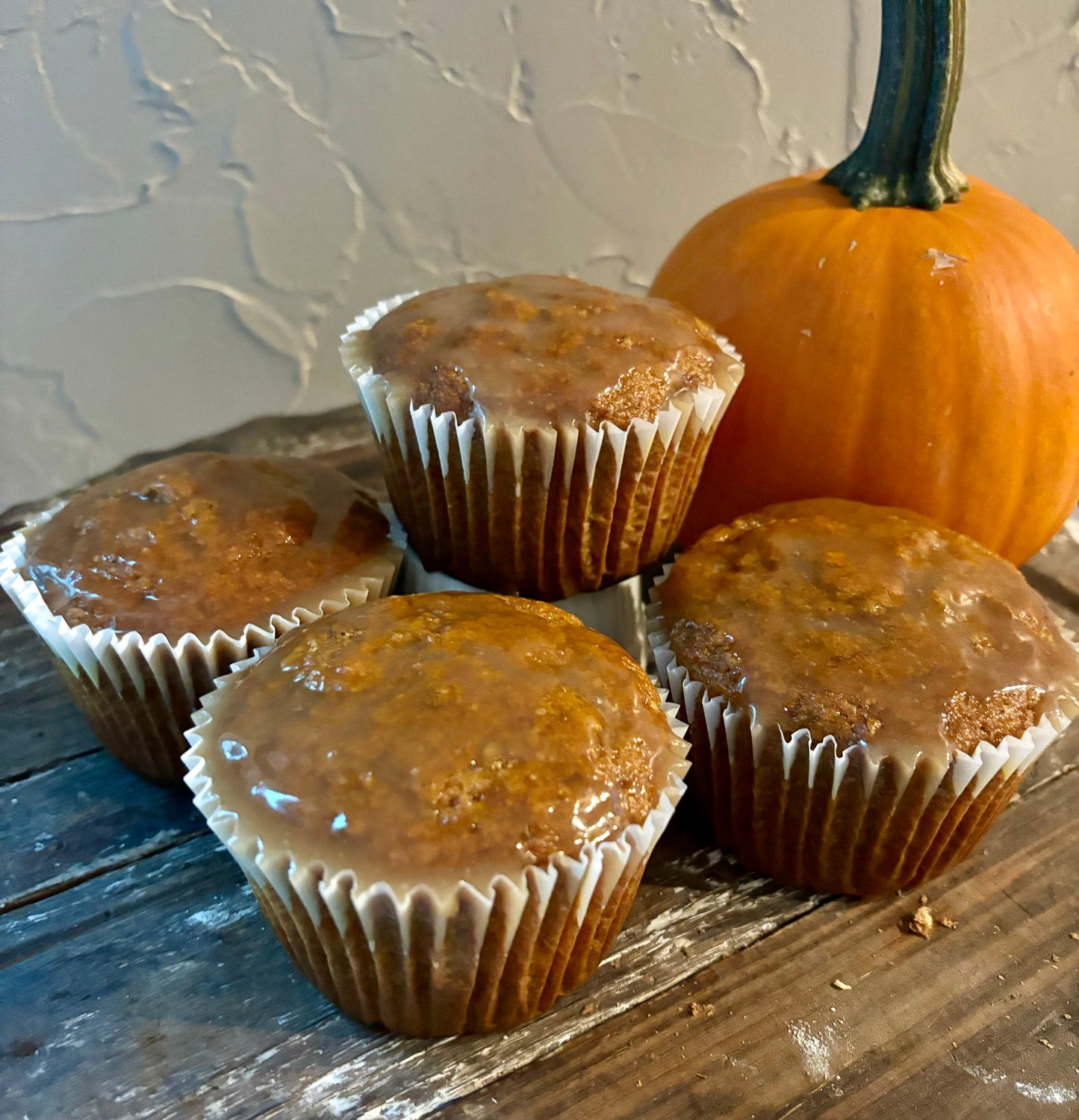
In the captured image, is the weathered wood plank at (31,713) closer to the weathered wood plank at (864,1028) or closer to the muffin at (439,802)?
the muffin at (439,802)

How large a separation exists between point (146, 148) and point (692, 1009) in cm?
165

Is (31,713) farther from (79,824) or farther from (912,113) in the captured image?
(912,113)

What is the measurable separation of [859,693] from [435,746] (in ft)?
1.56

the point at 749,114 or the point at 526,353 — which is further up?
the point at 749,114

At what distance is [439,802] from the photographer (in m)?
0.88

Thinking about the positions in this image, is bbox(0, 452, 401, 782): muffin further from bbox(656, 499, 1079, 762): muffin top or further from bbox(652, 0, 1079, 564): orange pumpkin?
bbox(652, 0, 1079, 564): orange pumpkin

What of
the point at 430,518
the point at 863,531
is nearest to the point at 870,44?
the point at 863,531

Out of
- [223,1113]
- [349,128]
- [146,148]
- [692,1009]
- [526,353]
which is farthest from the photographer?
[349,128]

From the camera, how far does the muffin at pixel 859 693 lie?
1.06 m

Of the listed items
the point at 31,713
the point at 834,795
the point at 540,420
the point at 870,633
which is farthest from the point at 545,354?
the point at 31,713

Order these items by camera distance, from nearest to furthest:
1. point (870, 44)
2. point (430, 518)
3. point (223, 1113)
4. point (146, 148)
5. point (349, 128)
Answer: point (223, 1113) → point (430, 518) → point (146, 148) → point (349, 128) → point (870, 44)

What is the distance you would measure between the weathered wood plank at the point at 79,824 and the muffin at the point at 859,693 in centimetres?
68

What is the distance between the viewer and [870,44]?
6.92ft

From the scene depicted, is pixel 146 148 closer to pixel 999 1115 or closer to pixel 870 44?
pixel 870 44
